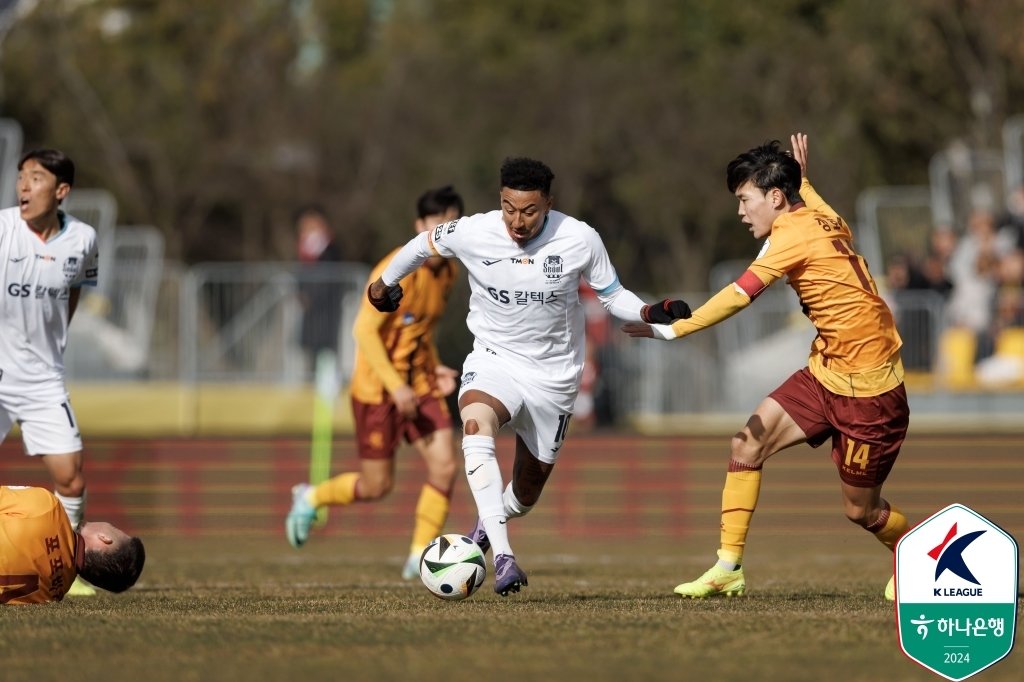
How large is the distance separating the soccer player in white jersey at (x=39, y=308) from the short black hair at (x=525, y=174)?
2824 millimetres

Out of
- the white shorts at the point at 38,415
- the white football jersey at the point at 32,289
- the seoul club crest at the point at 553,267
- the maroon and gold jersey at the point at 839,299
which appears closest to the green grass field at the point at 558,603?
the white shorts at the point at 38,415

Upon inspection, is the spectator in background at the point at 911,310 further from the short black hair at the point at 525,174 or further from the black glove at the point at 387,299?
the short black hair at the point at 525,174

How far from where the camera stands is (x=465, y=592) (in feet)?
28.3

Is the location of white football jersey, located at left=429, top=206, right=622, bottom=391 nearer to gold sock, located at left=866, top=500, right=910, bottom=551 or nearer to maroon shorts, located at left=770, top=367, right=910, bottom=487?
maroon shorts, located at left=770, top=367, right=910, bottom=487

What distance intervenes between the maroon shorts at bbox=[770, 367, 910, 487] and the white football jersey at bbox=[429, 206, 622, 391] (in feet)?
4.06

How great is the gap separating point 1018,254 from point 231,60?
88.1 feet

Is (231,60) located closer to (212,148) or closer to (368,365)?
(212,148)

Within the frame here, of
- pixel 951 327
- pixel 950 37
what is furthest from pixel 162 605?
pixel 950 37

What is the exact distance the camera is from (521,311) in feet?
30.5

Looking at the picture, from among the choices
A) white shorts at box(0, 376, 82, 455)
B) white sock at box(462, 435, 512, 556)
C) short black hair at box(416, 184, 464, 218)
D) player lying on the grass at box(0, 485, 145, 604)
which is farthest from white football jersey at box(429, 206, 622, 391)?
white shorts at box(0, 376, 82, 455)

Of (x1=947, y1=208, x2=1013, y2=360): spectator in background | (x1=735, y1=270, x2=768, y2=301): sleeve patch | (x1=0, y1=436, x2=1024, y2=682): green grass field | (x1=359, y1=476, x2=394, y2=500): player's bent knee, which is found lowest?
(x1=0, y1=436, x2=1024, y2=682): green grass field

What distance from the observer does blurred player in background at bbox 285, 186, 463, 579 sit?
1146 cm

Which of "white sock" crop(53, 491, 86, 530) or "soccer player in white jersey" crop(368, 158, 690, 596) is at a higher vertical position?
"soccer player in white jersey" crop(368, 158, 690, 596)

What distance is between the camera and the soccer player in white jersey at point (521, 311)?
8.99m
